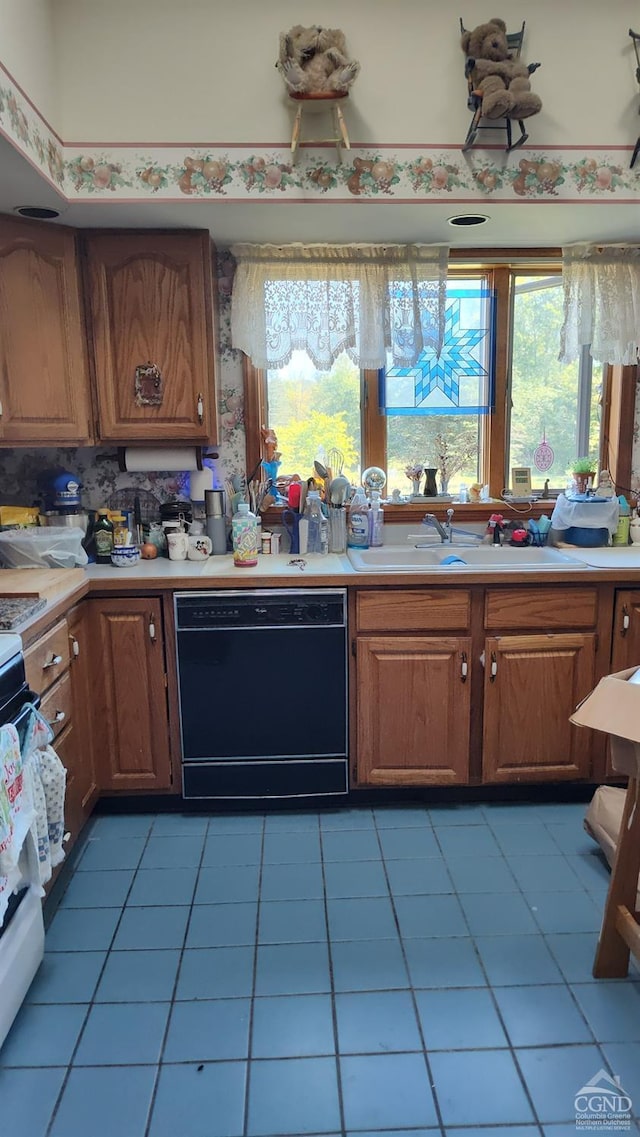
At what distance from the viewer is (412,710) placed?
2.56m

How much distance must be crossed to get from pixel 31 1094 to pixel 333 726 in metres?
1.35

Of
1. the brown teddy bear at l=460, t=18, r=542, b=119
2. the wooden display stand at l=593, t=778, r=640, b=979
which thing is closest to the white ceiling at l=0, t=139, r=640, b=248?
the brown teddy bear at l=460, t=18, r=542, b=119

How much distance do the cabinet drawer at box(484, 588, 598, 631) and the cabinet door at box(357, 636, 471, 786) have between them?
0.48ft

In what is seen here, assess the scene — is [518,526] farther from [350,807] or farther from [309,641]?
[350,807]

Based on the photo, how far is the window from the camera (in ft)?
9.84

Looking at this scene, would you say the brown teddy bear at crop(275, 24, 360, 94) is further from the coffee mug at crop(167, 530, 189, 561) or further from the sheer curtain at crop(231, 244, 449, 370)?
the coffee mug at crop(167, 530, 189, 561)

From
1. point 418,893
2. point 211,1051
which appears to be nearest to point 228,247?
point 418,893

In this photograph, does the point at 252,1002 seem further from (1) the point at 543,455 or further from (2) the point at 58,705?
(1) the point at 543,455

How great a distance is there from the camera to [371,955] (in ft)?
6.22

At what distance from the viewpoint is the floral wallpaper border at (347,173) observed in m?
2.24

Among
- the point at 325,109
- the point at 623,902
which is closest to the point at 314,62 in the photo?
the point at 325,109

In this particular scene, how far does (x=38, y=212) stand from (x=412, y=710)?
2.11m

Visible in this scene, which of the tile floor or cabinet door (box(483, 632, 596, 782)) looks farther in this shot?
cabinet door (box(483, 632, 596, 782))

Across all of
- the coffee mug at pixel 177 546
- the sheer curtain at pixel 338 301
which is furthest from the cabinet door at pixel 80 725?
the sheer curtain at pixel 338 301
